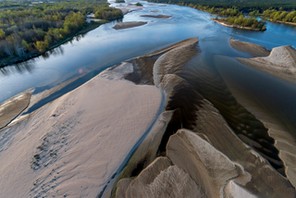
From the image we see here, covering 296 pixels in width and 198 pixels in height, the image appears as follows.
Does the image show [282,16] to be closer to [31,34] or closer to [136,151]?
[136,151]

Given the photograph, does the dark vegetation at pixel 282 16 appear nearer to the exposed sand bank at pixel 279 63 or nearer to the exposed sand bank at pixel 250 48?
the exposed sand bank at pixel 250 48

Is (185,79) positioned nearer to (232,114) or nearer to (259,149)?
(232,114)

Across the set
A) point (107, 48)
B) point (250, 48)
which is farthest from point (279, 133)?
point (107, 48)

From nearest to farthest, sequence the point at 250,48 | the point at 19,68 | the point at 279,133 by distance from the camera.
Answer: the point at 279,133 → the point at 19,68 → the point at 250,48

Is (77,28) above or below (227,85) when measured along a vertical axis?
below

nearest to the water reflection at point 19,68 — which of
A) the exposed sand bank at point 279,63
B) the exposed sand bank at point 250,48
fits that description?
the exposed sand bank at point 279,63

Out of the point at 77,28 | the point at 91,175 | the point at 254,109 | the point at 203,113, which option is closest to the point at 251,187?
the point at 203,113
